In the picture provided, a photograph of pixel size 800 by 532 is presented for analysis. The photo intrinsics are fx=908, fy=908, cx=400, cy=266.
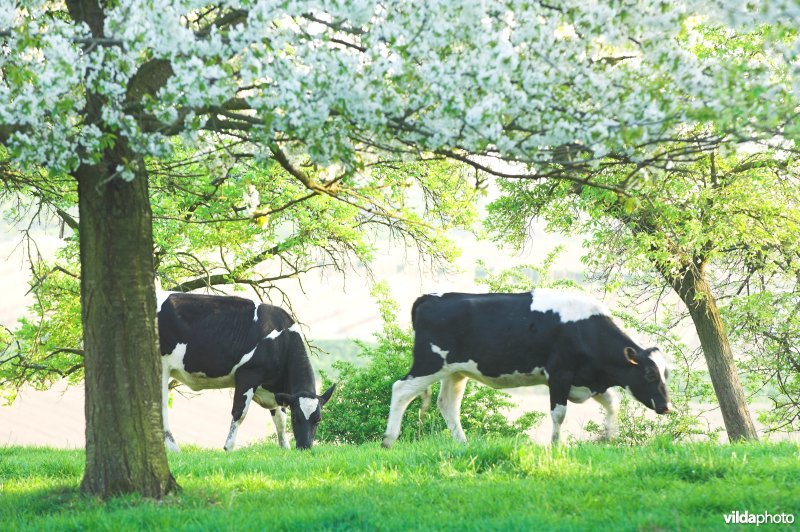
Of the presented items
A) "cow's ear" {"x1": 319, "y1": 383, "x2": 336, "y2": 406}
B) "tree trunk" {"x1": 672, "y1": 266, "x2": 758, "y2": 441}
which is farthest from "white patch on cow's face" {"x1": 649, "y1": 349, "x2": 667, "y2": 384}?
"cow's ear" {"x1": 319, "y1": 383, "x2": 336, "y2": 406}

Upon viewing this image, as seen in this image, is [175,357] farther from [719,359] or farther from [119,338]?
[719,359]

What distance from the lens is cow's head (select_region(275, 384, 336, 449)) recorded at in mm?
15898

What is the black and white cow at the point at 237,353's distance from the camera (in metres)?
16.5

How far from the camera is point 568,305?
14.9 m

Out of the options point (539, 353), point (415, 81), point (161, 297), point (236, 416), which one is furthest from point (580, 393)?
point (415, 81)

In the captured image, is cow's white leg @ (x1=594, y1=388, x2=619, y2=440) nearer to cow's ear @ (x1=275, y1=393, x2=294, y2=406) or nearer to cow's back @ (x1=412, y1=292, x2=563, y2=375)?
cow's back @ (x1=412, y1=292, x2=563, y2=375)

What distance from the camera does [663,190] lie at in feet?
62.0

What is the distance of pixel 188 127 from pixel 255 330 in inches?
378

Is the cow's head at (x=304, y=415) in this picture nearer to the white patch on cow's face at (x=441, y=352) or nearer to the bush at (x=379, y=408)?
the white patch on cow's face at (x=441, y=352)

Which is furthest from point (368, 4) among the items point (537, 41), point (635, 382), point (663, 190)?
point (663, 190)

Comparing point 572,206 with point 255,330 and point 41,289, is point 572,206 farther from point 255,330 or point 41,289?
point 41,289

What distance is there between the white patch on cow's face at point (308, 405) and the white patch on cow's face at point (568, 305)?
14.1 ft
